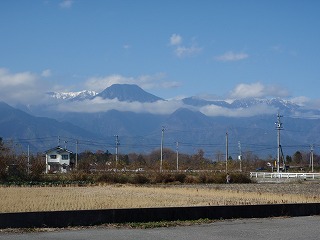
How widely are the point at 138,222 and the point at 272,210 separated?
4.88 metres

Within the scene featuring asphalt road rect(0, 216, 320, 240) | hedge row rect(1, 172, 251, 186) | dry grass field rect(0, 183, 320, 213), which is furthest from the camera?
hedge row rect(1, 172, 251, 186)

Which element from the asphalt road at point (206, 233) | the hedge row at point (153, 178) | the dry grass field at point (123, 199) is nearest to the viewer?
the asphalt road at point (206, 233)

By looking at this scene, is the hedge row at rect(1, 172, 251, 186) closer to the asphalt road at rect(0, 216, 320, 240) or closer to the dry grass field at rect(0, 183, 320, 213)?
the dry grass field at rect(0, 183, 320, 213)

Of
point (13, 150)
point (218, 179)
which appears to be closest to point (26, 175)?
point (13, 150)

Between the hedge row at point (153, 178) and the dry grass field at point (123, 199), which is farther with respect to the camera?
the hedge row at point (153, 178)

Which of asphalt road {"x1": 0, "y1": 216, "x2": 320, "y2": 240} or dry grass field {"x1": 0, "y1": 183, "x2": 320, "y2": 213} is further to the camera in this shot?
dry grass field {"x1": 0, "y1": 183, "x2": 320, "y2": 213}

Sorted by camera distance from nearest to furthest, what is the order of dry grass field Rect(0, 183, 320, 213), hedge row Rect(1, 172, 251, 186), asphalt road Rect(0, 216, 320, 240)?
asphalt road Rect(0, 216, 320, 240) → dry grass field Rect(0, 183, 320, 213) → hedge row Rect(1, 172, 251, 186)

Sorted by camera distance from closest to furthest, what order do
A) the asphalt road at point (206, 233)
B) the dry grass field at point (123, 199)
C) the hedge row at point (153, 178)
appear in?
the asphalt road at point (206, 233) → the dry grass field at point (123, 199) → the hedge row at point (153, 178)

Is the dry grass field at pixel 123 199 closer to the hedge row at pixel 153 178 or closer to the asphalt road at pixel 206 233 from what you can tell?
the asphalt road at pixel 206 233

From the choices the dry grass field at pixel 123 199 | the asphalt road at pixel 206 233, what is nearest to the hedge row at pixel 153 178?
the dry grass field at pixel 123 199

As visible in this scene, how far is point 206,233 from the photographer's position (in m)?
14.4

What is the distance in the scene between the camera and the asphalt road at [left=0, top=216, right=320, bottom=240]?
13.6 metres

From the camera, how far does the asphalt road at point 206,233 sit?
Result: 13.6 metres

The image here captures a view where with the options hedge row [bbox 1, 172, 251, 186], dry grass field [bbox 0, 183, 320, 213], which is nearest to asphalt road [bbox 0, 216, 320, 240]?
dry grass field [bbox 0, 183, 320, 213]
